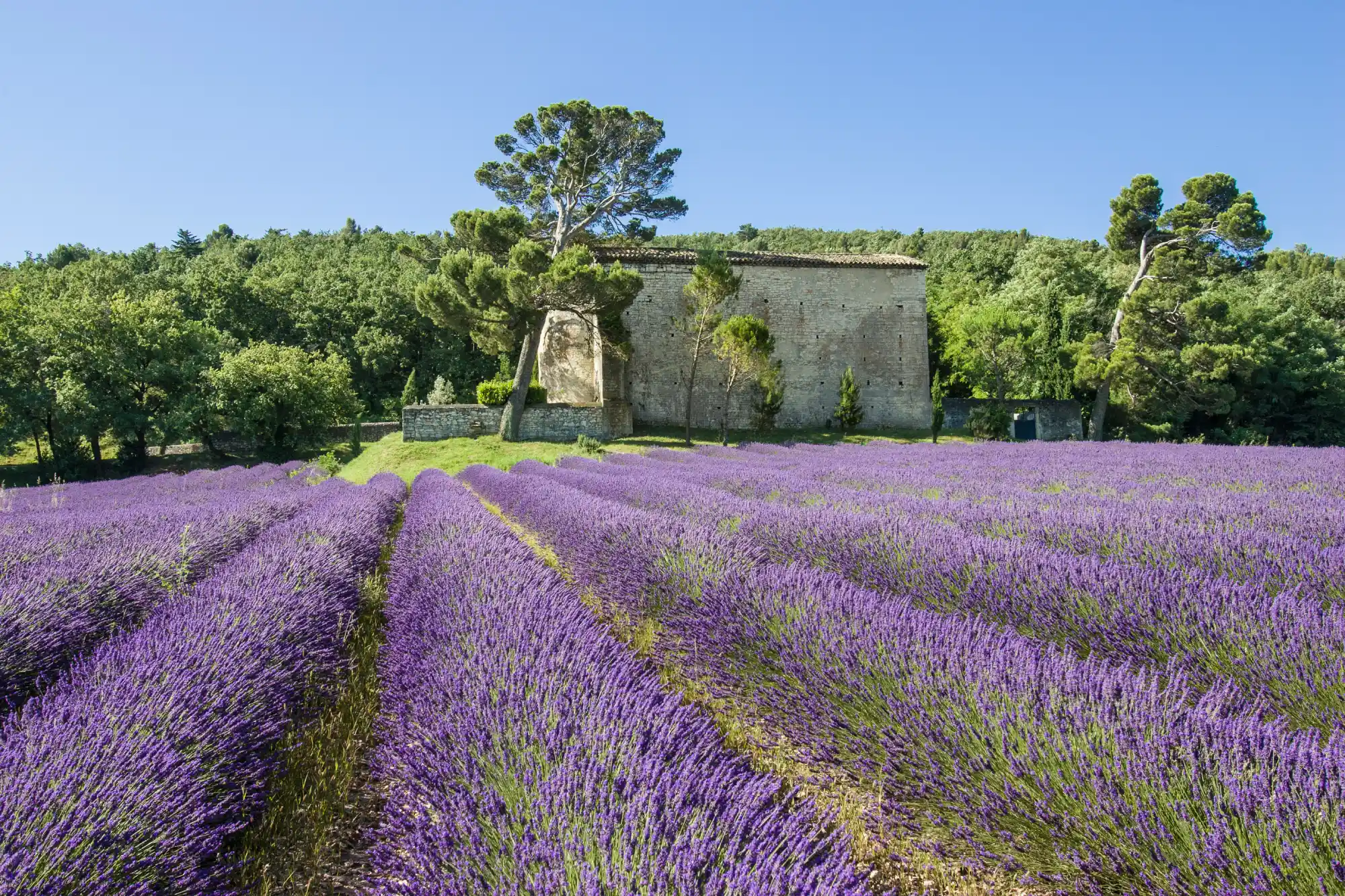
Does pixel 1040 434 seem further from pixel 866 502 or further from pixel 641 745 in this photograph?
pixel 641 745

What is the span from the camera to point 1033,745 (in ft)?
5.55

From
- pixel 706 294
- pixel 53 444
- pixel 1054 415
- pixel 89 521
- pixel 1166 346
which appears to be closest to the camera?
pixel 89 521

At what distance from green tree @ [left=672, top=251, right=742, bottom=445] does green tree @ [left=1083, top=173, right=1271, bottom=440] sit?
40.3 ft

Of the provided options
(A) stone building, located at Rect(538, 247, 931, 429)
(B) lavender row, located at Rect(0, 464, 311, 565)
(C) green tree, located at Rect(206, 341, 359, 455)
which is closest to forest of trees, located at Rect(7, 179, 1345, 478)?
(C) green tree, located at Rect(206, 341, 359, 455)

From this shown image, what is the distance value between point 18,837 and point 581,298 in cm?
1676

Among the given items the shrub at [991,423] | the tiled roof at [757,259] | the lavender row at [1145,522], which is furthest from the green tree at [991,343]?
the lavender row at [1145,522]

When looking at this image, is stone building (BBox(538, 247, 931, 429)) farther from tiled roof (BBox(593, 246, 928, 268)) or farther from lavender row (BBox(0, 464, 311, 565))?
lavender row (BBox(0, 464, 311, 565))

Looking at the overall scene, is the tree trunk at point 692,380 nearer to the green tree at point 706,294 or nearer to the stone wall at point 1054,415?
the green tree at point 706,294

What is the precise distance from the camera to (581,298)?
1736 cm

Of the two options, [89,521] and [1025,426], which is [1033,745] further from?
[1025,426]

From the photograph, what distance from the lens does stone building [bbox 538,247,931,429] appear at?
2417cm

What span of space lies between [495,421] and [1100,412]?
66.2 ft

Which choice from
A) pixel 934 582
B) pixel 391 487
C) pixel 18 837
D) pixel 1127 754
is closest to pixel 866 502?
pixel 934 582

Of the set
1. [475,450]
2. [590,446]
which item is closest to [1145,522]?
A: [590,446]
